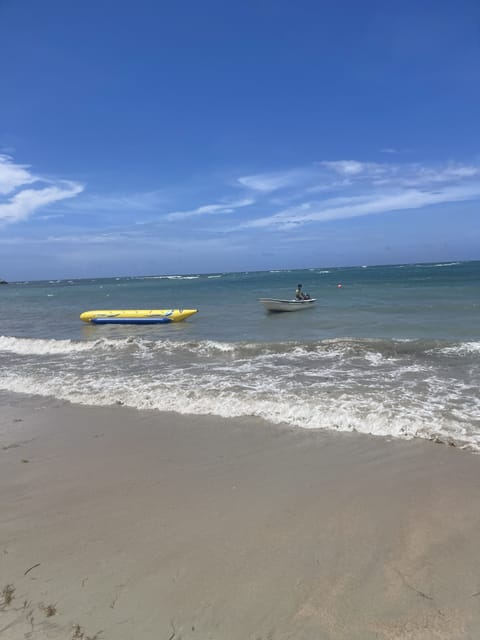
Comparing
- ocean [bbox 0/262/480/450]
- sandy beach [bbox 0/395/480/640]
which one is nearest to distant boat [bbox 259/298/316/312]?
ocean [bbox 0/262/480/450]

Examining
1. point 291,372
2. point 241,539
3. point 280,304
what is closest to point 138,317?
point 280,304

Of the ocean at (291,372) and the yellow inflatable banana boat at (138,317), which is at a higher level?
the yellow inflatable banana boat at (138,317)

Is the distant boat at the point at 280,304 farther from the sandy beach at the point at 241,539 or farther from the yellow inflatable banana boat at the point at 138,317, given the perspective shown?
the sandy beach at the point at 241,539

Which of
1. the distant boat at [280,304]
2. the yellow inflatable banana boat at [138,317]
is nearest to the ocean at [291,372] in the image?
the yellow inflatable banana boat at [138,317]

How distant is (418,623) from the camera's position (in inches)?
99.4

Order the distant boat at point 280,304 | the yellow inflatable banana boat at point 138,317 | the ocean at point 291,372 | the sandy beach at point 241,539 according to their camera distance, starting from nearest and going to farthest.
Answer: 1. the sandy beach at point 241,539
2. the ocean at point 291,372
3. the yellow inflatable banana boat at point 138,317
4. the distant boat at point 280,304

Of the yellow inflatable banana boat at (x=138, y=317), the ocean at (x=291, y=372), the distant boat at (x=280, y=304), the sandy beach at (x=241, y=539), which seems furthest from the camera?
the distant boat at (x=280, y=304)

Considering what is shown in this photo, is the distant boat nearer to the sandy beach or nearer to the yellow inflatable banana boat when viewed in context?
the yellow inflatable banana boat

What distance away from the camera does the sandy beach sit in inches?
102

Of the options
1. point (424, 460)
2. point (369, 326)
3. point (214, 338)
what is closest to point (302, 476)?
point (424, 460)

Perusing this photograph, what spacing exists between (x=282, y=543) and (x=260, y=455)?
1.89 meters

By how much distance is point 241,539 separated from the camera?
3.44 metres

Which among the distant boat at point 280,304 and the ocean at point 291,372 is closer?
the ocean at point 291,372

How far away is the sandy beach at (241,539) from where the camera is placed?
8.51 ft
